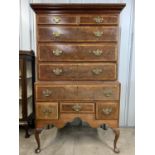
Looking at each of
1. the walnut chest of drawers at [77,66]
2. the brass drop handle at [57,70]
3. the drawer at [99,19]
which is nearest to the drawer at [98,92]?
the walnut chest of drawers at [77,66]

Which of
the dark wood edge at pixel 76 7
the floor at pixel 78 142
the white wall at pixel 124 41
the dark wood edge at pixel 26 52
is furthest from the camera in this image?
the white wall at pixel 124 41

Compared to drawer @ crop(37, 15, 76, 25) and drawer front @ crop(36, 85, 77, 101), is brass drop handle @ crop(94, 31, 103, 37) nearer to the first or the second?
drawer @ crop(37, 15, 76, 25)

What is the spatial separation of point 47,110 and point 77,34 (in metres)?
0.78

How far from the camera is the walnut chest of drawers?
5.77ft

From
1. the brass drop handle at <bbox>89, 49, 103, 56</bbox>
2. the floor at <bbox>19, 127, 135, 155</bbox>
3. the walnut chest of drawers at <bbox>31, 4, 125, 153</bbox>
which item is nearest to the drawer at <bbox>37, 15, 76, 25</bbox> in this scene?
the walnut chest of drawers at <bbox>31, 4, 125, 153</bbox>

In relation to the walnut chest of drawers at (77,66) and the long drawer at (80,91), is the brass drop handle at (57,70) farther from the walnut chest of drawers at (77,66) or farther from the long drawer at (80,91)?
the long drawer at (80,91)

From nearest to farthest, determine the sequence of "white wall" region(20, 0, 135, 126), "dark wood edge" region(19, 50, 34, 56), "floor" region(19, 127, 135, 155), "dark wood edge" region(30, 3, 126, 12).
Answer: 1. "dark wood edge" region(30, 3, 126, 12)
2. "floor" region(19, 127, 135, 155)
3. "dark wood edge" region(19, 50, 34, 56)
4. "white wall" region(20, 0, 135, 126)

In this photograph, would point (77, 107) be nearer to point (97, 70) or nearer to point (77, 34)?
point (97, 70)

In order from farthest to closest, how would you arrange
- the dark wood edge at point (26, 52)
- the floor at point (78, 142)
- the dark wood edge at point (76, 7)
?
the dark wood edge at point (26, 52) < the floor at point (78, 142) < the dark wood edge at point (76, 7)

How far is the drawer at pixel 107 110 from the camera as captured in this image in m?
1.79

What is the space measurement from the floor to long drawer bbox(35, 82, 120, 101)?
56cm

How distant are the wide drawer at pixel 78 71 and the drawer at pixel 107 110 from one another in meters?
0.25
